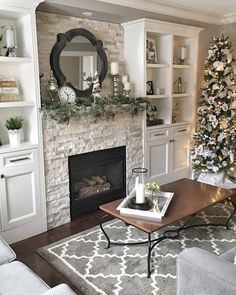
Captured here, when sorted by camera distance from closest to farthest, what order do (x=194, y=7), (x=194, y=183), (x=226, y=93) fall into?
(x=194, y=183) → (x=194, y=7) → (x=226, y=93)

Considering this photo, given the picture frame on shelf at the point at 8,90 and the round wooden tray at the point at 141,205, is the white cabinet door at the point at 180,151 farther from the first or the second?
the picture frame on shelf at the point at 8,90

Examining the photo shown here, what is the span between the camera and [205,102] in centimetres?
443

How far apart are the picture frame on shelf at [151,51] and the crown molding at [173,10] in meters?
0.54

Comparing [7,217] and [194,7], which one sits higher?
[194,7]

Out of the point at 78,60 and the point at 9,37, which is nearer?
the point at 9,37

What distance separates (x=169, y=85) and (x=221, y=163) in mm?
1349

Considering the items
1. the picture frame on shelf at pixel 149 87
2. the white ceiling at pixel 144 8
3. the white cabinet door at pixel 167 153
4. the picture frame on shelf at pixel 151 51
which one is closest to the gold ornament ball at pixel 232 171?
the white cabinet door at pixel 167 153

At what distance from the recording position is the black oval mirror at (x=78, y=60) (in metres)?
3.42

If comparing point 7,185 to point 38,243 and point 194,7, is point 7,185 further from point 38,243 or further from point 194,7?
point 194,7

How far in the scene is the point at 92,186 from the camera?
12.9ft

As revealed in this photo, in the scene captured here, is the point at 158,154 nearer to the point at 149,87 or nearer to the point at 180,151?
the point at 180,151

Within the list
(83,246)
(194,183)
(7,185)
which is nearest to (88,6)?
(7,185)

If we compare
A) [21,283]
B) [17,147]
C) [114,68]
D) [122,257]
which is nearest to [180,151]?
[114,68]

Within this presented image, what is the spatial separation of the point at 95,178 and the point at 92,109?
3.36ft
